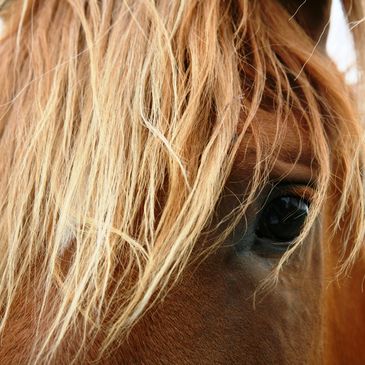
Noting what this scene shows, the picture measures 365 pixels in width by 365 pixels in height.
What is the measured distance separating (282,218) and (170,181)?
195mm

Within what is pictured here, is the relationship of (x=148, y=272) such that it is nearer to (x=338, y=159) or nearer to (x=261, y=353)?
(x=261, y=353)

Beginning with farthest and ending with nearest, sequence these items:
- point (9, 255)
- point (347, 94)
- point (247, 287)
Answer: point (347, 94), point (247, 287), point (9, 255)

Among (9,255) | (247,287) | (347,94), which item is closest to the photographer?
(9,255)

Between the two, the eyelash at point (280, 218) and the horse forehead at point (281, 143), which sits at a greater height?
the horse forehead at point (281, 143)

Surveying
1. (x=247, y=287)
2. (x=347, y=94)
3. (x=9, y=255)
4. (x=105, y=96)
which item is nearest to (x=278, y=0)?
(x=347, y=94)

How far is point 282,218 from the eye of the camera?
2.65 ft

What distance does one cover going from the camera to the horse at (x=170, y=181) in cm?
66

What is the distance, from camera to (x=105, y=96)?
72 centimetres

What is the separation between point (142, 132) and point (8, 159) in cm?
18

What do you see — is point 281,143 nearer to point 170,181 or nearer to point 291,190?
point 291,190

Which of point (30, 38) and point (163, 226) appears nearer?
point (163, 226)

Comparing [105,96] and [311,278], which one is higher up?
[105,96]

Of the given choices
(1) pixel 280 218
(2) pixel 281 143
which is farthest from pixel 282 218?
(2) pixel 281 143

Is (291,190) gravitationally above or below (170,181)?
below
